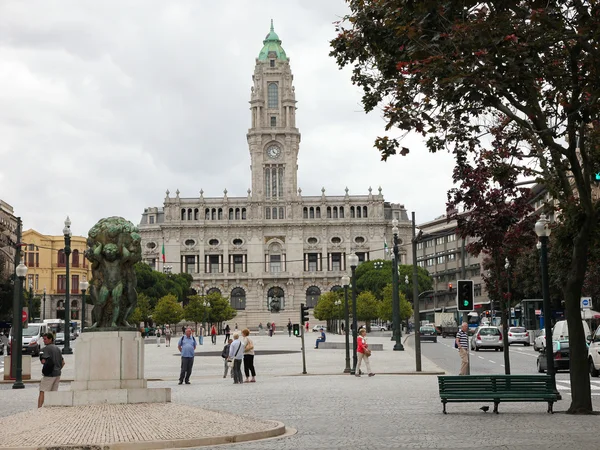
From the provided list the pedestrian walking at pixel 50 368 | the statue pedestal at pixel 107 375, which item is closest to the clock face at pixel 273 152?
the pedestrian walking at pixel 50 368

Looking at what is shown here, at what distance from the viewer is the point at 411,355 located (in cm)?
4319

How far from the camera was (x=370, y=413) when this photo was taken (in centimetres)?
1662

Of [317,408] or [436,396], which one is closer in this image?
[317,408]

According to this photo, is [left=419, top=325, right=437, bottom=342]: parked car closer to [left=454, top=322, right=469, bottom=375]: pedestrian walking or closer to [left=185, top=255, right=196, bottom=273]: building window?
[left=454, top=322, right=469, bottom=375]: pedestrian walking

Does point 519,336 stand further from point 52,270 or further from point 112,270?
point 52,270

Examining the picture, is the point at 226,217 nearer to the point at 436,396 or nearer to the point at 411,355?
the point at 411,355

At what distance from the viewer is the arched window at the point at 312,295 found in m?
134

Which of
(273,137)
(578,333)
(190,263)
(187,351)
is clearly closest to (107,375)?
(578,333)

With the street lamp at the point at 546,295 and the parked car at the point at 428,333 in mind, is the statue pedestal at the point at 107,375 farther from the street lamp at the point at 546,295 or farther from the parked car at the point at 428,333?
the parked car at the point at 428,333

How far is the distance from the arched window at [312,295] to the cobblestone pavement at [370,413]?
102393mm

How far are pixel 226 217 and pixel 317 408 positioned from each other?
119 meters

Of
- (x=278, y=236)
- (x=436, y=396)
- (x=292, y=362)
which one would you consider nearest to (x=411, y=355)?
(x=292, y=362)

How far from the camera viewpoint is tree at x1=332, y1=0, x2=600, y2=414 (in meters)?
11.8

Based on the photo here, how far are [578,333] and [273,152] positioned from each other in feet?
399
